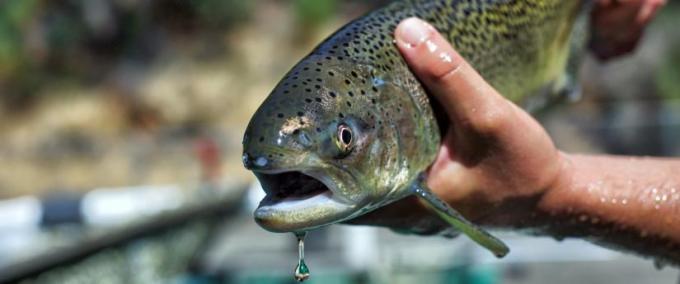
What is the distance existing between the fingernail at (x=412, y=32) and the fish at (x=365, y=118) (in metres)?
0.04

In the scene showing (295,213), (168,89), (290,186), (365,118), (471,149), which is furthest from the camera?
(168,89)

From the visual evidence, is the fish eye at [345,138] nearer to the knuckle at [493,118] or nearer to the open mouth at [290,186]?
the open mouth at [290,186]

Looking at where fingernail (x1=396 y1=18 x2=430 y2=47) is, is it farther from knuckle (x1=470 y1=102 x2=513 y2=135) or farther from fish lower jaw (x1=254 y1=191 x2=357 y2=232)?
fish lower jaw (x1=254 y1=191 x2=357 y2=232)

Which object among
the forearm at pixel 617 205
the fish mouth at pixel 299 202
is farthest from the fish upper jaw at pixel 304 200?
the forearm at pixel 617 205

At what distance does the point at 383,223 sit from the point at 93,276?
3.53 metres

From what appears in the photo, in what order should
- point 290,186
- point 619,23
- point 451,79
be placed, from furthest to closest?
point 619,23, point 451,79, point 290,186

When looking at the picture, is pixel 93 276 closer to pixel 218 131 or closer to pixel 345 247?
pixel 345 247

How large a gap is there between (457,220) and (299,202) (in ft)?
1.54

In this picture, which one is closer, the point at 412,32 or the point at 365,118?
the point at 365,118

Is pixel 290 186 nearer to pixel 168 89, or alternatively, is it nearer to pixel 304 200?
pixel 304 200

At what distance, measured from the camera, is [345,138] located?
5.86ft

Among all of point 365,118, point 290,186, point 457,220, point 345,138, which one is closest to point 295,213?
point 290,186

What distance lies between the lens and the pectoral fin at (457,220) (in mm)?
1954

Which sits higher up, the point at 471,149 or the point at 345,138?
the point at 345,138
